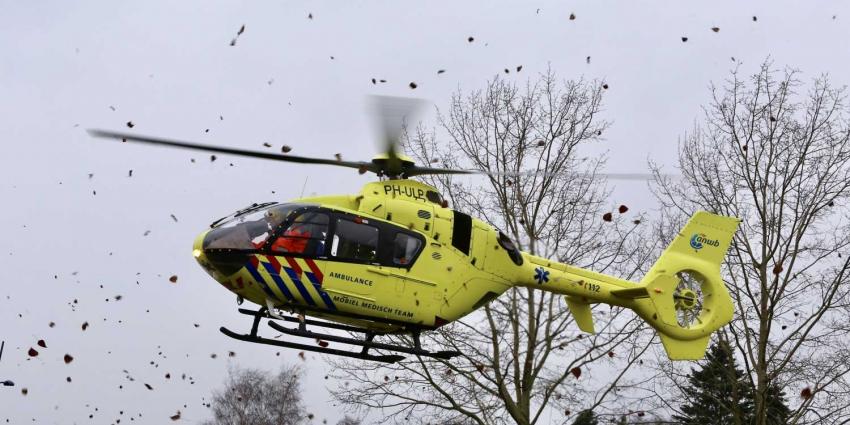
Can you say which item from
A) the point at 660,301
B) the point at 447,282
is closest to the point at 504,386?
the point at 660,301

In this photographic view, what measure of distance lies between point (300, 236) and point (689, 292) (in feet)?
23.7

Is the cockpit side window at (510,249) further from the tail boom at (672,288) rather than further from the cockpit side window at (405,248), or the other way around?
the cockpit side window at (405,248)

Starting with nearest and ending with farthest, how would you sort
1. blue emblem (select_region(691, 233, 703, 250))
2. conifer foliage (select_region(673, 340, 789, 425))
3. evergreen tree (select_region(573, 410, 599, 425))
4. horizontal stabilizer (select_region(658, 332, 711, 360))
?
horizontal stabilizer (select_region(658, 332, 711, 360)), blue emblem (select_region(691, 233, 703, 250)), evergreen tree (select_region(573, 410, 599, 425)), conifer foliage (select_region(673, 340, 789, 425))

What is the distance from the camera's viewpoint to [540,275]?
46.5 feet

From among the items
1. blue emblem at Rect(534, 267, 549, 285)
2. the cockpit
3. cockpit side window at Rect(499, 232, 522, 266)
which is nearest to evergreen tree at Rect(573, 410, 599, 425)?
blue emblem at Rect(534, 267, 549, 285)

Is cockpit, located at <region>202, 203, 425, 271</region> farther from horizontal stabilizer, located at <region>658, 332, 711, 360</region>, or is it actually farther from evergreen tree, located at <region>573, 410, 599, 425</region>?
evergreen tree, located at <region>573, 410, 599, 425</region>

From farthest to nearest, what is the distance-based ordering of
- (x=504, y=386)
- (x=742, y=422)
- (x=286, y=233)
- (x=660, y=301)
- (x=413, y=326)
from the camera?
(x=742, y=422)
(x=504, y=386)
(x=660, y=301)
(x=413, y=326)
(x=286, y=233)

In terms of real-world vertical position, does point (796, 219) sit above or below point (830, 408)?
above

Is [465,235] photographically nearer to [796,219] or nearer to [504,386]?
[504,386]

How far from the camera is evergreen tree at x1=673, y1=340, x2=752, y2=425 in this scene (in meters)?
20.1

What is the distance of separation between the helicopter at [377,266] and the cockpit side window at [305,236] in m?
0.01

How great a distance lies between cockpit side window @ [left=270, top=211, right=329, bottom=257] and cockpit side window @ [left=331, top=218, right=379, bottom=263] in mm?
178

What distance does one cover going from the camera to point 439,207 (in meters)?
13.5

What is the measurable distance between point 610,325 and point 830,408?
4.90 m
